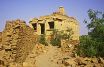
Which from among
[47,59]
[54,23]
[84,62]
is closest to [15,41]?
[47,59]

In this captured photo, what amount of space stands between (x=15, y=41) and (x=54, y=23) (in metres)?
20.2

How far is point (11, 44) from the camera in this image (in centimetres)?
1367

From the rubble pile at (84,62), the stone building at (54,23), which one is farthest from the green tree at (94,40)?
the stone building at (54,23)

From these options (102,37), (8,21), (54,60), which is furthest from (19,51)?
(102,37)

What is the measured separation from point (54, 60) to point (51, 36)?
15.9 metres

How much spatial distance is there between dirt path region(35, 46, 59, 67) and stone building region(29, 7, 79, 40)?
13775 mm

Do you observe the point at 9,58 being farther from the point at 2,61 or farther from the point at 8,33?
the point at 8,33

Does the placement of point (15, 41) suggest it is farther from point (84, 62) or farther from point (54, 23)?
point (54, 23)

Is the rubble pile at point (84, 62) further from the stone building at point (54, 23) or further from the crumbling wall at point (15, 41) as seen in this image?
the stone building at point (54, 23)

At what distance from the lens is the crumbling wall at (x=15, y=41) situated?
13211mm

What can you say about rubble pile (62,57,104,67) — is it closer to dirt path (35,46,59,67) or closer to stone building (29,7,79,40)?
dirt path (35,46,59,67)

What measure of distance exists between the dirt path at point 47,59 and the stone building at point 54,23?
13775 mm

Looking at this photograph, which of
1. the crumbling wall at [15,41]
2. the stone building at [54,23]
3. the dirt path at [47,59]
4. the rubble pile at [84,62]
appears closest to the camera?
the crumbling wall at [15,41]

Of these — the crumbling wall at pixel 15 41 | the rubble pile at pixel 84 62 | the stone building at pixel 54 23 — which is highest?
the stone building at pixel 54 23
